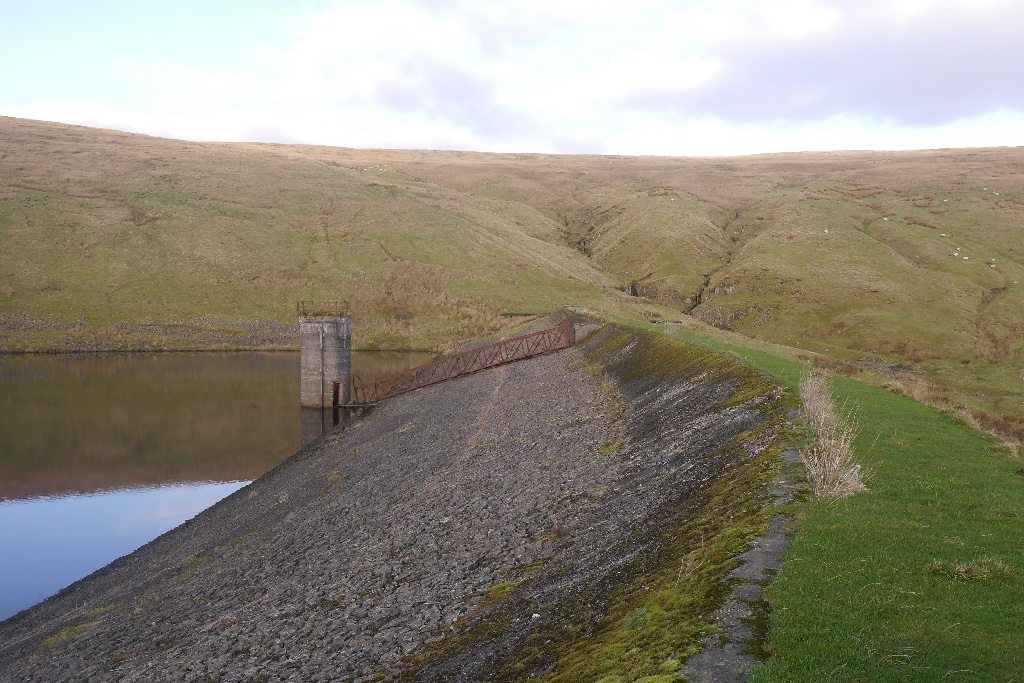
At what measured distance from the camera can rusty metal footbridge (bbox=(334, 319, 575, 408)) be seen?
54688mm

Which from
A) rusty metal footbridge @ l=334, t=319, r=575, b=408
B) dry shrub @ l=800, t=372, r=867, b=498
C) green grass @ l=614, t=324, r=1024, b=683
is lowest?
rusty metal footbridge @ l=334, t=319, r=575, b=408

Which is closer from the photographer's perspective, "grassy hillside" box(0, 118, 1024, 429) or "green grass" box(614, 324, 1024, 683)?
"green grass" box(614, 324, 1024, 683)

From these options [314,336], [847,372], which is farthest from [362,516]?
[314,336]

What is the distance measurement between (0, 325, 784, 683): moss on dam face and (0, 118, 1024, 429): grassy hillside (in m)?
28.3

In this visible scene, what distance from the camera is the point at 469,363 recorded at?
5844cm

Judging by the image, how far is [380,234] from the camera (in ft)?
367

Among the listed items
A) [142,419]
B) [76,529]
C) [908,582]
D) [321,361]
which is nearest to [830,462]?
[908,582]

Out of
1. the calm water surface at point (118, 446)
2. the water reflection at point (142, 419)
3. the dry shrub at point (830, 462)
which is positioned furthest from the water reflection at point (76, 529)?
the dry shrub at point (830, 462)

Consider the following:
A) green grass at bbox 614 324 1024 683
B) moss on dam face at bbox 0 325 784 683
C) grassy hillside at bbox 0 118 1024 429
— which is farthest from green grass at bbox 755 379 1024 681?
grassy hillside at bbox 0 118 1024 429

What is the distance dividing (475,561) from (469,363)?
40.7 m

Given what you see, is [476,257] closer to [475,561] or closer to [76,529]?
[76,529]

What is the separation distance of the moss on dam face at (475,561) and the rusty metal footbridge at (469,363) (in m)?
19.5

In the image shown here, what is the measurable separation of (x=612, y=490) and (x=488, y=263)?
8876 centimetres

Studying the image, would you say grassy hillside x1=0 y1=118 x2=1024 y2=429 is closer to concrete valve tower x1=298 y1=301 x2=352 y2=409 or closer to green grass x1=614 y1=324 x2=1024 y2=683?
concrete valve tower x1=298 y1=301 x2=352 y2=409
